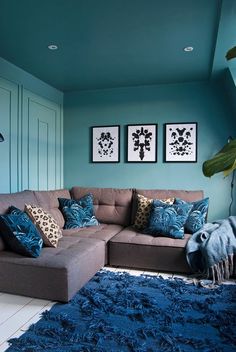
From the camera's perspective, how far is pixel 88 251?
261 centimetres

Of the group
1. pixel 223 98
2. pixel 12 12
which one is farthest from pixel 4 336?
pixel 223 98

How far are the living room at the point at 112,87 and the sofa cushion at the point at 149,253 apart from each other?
46.7 inches

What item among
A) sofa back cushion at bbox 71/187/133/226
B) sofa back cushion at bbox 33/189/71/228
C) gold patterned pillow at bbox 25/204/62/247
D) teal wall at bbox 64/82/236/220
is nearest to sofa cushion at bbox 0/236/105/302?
gold patterned pillow at bbox 25/204/62/247

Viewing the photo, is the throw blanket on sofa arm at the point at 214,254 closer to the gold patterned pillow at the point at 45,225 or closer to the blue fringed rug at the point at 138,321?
the blue fringed rug at the point at 138,321

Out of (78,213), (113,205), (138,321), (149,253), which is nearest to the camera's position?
(138,321)

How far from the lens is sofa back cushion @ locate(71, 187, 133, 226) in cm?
376

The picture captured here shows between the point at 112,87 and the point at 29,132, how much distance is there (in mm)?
1436

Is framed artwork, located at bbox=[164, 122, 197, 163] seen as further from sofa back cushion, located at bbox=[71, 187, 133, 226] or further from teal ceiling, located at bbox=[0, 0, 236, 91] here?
sofa back cushion, located at bbox=[71, 187, 133, 226]

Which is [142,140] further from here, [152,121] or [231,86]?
[231,86]

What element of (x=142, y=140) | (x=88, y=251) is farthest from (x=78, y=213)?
(x=142, y=140)

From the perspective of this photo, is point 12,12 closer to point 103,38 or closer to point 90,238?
point 103,38

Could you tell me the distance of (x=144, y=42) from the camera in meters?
2.68

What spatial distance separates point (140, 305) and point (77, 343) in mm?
640

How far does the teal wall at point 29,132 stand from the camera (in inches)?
125
